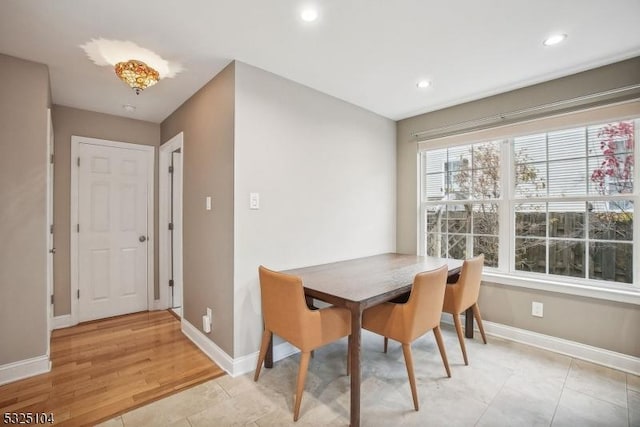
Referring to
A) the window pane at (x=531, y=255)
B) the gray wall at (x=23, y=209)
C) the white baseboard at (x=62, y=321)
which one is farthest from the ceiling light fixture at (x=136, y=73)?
the window pane at (x=531, y=255)

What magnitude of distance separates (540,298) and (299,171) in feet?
7.81

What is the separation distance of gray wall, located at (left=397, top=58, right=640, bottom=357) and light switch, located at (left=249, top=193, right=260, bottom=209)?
7.10 ft

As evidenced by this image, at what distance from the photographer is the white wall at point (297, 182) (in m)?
2.25

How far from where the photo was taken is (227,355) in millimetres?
2266

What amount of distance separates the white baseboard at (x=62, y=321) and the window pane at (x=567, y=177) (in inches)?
192

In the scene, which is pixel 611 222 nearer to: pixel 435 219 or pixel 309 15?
pixel 435 219

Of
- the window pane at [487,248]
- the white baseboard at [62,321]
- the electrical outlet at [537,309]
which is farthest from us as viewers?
the white baseboard at [62,321]

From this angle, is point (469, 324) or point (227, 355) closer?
point (227, 355)

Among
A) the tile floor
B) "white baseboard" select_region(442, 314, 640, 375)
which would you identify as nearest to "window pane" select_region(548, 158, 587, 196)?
"white baseboard" select_region(442, 314, 640, 375)

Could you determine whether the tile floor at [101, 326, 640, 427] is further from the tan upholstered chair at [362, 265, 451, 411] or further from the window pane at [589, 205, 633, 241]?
the window pane at [589, 205, 633, 241]

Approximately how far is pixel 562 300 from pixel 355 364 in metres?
2.03

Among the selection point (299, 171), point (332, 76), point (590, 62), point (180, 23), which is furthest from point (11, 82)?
point (590, 62)

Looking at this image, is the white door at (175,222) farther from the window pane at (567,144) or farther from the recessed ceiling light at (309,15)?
the window pane at (567,144)

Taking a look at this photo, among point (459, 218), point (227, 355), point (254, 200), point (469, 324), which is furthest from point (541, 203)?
point (227, 355)
